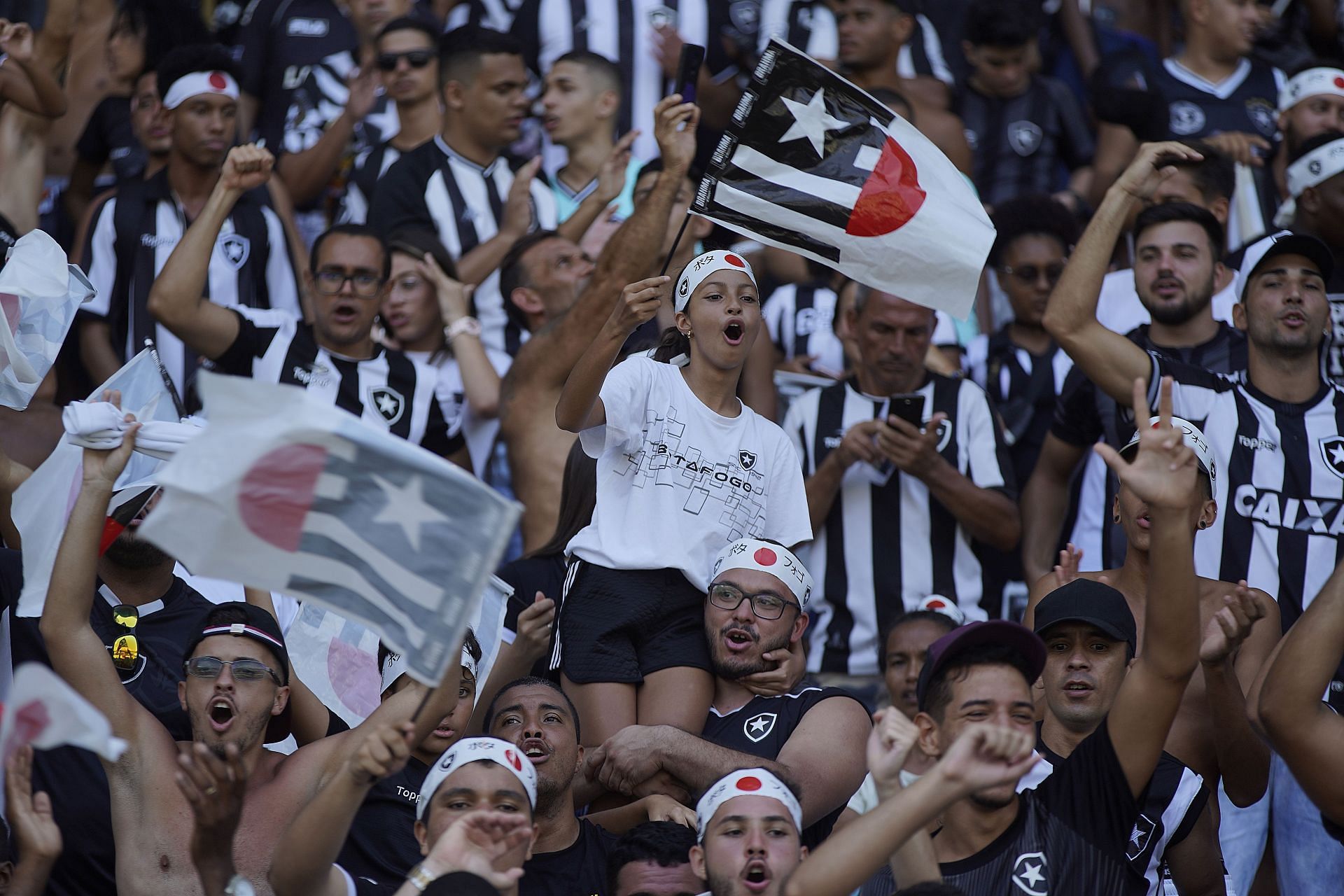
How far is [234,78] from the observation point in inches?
349

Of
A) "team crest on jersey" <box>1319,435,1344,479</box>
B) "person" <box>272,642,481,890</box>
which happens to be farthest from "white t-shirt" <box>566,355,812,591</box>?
"team crest on jersey" <box>1319,435,1344,479</box>

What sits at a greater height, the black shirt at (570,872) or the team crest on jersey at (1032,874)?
the team crest on jersey at (1032,874)

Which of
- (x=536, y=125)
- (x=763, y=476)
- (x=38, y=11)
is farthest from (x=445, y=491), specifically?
(x=38, y=11)

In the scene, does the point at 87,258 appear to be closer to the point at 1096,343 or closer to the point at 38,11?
the point at 38,11

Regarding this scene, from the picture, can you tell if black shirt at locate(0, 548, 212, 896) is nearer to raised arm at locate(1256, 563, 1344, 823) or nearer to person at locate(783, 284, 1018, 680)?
person at locate(783, 284, 1018, 680)

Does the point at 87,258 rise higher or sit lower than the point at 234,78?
lower

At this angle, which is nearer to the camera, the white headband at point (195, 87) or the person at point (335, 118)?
the white headband at point (195, 87)

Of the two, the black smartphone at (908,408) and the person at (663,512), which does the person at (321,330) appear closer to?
the person at (663,512)

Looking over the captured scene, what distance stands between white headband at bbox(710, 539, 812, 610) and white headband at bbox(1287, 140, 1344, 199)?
11.0 ft

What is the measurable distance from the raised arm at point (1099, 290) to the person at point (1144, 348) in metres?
0.50

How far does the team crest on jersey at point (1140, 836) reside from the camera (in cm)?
536

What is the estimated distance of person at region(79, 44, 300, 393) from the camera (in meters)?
8.29

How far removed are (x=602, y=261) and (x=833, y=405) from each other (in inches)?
53.3

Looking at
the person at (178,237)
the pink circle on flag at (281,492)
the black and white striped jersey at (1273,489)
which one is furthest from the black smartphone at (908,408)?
the pink circle on flag at (281,492)
